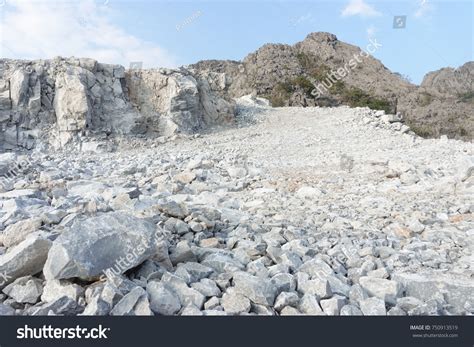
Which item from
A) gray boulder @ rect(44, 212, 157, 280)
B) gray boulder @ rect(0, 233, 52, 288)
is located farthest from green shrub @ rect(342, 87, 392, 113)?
gray boulder @ rect(0, 233, 52, 288)

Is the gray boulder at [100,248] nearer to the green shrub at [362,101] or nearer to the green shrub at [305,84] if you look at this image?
the green shrub at [362,101]

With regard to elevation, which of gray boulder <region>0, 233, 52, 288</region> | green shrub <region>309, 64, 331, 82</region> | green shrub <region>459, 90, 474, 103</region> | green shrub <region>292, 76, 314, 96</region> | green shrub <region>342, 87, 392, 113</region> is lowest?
gray boulder <region>0, 233, 52, 288</region>

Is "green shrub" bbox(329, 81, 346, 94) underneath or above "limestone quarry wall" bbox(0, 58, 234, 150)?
above

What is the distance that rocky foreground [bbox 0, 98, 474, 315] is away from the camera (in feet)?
10.5

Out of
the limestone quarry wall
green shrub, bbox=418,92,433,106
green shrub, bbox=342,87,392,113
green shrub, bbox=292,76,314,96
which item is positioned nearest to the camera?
the limestone quarry wall

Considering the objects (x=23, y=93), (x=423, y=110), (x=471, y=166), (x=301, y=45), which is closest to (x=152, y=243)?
(x=471, y=166)

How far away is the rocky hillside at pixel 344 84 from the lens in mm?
32312

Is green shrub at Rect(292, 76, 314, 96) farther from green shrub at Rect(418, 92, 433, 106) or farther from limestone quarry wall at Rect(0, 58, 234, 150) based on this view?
limestone quarry wall at Rect(0, 58, 234, 150)

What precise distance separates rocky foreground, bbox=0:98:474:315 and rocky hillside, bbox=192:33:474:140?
19814 mm

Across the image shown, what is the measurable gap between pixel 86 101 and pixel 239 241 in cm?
1208

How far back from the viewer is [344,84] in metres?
39.2

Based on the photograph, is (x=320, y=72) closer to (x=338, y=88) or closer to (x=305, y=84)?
(x=338, y=88)

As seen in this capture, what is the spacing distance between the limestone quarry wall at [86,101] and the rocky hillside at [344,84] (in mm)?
10768

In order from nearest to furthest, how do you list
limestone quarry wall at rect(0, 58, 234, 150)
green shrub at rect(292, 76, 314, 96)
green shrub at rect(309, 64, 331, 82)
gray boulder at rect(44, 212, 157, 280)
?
gray boulder at rect(44, 212, 157, 280), limestone quarry wall at rect(0, 58, 234, 150), green shrub at rect(292, 76, 314, 96), green shrub at rect(309, 64, 331, 82)
